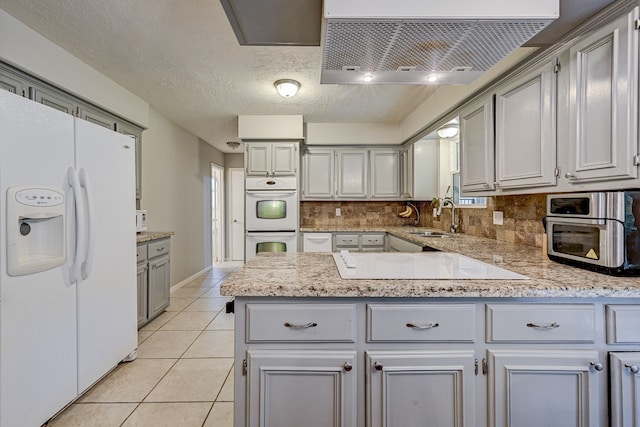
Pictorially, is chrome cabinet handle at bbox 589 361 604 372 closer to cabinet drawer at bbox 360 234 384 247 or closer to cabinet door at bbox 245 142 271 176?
cabinet drawer at bbox 360 234 384 247

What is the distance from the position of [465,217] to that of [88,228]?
3.33m

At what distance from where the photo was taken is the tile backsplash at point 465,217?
2127mm

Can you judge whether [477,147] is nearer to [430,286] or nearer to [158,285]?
[430,286]

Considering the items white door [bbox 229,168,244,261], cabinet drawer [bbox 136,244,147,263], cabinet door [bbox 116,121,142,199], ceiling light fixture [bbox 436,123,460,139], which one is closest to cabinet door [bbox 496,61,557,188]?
ceiling light fixture [bbox 436,123,460,139]

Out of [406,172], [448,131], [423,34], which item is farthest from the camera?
[406,172]

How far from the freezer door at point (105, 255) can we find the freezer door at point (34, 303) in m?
0.08

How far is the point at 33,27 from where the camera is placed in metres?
1.99

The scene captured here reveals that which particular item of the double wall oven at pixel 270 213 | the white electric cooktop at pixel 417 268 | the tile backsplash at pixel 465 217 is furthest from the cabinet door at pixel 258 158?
the white electric cooktop at pixel 417 268

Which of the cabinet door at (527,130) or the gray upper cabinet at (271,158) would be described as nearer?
the cabinet door at (527,130)

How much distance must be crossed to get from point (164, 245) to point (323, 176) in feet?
7.56

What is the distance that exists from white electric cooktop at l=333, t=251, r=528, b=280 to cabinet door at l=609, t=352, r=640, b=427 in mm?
415

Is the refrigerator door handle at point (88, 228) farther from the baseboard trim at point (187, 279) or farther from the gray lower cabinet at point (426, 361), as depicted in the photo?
the baseboard trim at point (187, 279)

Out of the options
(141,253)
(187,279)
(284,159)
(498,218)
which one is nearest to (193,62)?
(284,159)

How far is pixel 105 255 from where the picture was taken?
192cm
